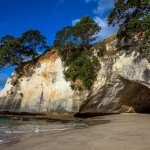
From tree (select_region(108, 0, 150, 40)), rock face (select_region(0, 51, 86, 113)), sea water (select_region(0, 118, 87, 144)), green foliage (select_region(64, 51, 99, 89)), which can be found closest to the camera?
sea water (select_region(0, 118, 87, 144))

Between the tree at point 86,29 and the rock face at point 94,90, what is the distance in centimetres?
396

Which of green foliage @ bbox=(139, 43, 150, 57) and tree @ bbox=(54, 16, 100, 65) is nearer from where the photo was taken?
green foliage @ bbox=(139, 43, 150, 57)

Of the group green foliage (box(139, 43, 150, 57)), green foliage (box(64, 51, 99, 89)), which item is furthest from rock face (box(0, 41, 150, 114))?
green foliage (box(139, 43, 150, 57))

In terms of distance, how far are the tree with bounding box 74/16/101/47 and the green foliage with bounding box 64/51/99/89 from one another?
2.69 meters

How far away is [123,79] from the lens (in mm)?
23109

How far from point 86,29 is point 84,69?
589 cm

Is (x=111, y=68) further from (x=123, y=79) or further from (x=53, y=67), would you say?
(x=53, y=67)

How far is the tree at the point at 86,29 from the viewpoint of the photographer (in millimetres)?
28500

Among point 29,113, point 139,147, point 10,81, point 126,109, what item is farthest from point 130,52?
point 10,81

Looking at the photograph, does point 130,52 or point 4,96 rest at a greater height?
point 130,52

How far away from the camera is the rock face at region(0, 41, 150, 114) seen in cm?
2270

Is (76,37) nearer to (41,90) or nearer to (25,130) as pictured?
(41,90)

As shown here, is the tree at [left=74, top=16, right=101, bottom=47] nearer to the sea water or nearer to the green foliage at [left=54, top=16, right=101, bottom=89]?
the green foliage at [left=54, top=16, right=101, bottom=89]

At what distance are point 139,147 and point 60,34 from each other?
78.3ft
